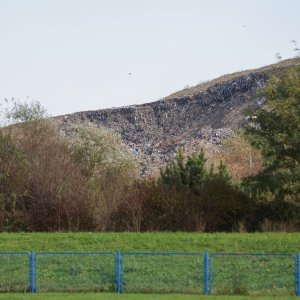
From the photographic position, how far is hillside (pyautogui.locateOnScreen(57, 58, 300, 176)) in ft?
281

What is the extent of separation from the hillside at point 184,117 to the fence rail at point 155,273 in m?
53.0

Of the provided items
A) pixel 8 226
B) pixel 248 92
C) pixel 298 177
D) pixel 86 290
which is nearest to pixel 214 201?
pixel 298 177

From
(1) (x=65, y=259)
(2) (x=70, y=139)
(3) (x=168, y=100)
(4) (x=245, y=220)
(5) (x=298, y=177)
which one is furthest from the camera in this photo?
(3) (x=168, y=100)

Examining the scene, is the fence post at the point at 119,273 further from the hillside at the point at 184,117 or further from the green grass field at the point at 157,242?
the hillside at the point at 184,117

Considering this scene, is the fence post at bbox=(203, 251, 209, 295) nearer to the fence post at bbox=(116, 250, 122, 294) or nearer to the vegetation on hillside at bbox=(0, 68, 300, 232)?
the fence post at bbox=(116, 250, 122, 294)

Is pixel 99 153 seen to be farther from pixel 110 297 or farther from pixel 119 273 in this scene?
pixel 110 297

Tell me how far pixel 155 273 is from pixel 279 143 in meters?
13.0

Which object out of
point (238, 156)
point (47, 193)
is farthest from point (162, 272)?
point (238, 156)

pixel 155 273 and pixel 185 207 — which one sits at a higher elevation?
pixel 185 207

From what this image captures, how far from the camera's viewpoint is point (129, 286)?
86.1 ft

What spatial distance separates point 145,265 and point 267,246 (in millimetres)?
5946

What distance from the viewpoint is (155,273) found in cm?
2683

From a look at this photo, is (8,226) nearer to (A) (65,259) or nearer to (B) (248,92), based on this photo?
(A) (65,259)

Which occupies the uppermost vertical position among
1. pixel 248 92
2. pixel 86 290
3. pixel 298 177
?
pixel 248 92
